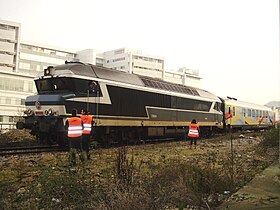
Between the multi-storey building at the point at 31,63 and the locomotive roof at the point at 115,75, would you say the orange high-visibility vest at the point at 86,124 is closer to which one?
the locomotive roof at the point at 115,75

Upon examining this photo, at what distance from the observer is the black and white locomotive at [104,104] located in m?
10.9

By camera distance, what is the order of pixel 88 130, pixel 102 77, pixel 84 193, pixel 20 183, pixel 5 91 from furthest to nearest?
pixel 5 91 < pixel 102 77 < pixel 88 130 < pixel 20 183 < pixel 84 193

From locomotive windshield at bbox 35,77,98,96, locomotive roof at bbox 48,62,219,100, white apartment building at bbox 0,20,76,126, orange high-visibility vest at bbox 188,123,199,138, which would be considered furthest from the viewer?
white apartment building at bbox 0,20,76,126

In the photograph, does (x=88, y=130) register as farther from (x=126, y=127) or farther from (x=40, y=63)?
(x=40, y=63)

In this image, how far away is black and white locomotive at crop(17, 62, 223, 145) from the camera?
10875 millimetres

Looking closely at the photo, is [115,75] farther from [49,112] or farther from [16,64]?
[16,64]

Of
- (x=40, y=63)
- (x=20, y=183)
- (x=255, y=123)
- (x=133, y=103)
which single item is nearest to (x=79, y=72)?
(x=133, y=103)

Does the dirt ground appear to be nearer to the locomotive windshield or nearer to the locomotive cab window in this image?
the locomotive windshield

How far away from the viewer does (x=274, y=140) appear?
1179 centimetres

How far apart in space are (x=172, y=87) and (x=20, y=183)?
13.1 metres

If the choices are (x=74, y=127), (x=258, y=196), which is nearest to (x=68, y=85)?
(x=74, y=127)

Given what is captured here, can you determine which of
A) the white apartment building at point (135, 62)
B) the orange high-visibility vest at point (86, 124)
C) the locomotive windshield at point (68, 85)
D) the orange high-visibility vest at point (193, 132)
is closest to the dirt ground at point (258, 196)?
the orange high-visibility vest at point (86, 124)

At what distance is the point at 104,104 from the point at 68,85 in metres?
1.73

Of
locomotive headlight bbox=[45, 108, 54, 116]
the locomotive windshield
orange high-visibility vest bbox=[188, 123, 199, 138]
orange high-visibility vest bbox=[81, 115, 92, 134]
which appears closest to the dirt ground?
orange high-visibility vest bbox=[81, 115, 92, 134]
